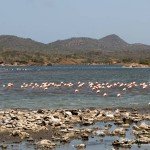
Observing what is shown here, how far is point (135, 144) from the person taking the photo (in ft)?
66.1

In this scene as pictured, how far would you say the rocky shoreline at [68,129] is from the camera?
68.3 feet

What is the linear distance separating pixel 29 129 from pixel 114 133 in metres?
3.90

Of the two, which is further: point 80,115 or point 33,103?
point 33,103

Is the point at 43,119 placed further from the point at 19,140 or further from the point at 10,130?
the point at 19,140

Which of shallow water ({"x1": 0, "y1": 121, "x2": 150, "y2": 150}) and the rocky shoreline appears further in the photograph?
the rocky shoreline

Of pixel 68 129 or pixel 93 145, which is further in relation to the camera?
pixel 68 129

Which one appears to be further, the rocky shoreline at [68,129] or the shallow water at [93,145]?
the rocky shoreline at [68,129]

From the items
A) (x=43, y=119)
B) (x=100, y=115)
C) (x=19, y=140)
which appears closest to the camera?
(x=19, y=140)

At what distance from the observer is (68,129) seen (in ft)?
78.3

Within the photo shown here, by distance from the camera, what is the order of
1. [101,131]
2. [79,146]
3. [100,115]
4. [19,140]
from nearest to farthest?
[79,146] → [19,140] → [101,131] → [100,115]

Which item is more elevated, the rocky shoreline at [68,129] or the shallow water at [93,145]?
the rocky shoreline at [68,129]

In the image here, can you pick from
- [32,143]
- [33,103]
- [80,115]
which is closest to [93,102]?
[33,103]

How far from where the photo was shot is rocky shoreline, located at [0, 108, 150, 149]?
20.8 meters

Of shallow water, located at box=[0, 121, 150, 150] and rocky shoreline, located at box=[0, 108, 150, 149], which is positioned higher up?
rocky shoreline, located at box=[0, 108, 150, 149]
